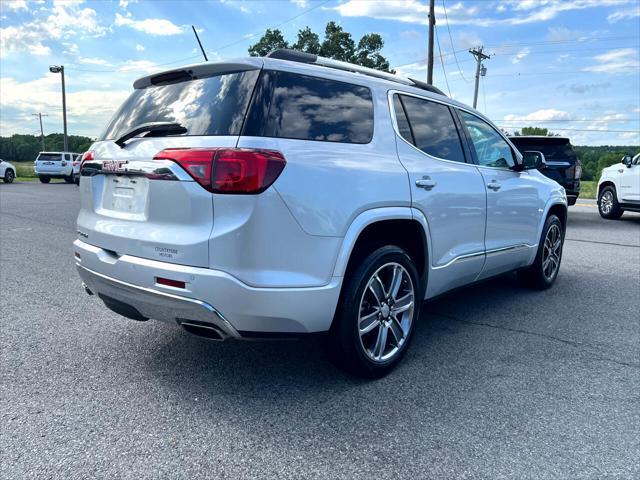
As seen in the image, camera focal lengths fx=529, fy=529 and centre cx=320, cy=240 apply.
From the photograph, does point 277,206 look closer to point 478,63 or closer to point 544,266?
point 544,266

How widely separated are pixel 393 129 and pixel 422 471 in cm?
207

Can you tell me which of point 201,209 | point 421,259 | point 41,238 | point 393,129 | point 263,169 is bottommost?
point 41,238

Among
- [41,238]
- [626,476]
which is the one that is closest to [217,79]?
[626,476]

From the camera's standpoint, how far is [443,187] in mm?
3758

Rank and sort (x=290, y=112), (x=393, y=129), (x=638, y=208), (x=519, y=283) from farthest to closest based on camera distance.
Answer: (x=638, y=208) → (x=519, y=283) → (x=393, y=129) → (x=290, y=112)

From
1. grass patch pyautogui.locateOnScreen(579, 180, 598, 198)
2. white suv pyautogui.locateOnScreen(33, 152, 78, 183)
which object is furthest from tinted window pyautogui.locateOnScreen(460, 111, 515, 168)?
white suv pyautogui.locateOnScreen(33, 152, 78, 183)

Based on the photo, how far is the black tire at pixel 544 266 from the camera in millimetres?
5488

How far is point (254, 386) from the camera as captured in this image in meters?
3.18

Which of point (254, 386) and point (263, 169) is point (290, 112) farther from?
point (254, 386)

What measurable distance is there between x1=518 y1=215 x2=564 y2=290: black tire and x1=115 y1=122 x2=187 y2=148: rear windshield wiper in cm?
399

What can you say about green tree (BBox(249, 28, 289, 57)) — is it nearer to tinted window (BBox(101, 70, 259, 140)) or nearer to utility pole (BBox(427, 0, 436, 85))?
utility pole (BBox(427, 0, 436, 85))

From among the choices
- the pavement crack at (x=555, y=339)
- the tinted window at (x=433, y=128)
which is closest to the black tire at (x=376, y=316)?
the tinted window at (x=433, y=128)

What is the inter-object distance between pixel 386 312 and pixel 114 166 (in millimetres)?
1883

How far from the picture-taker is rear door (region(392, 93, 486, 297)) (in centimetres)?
357
